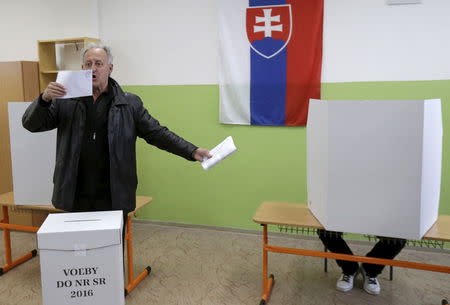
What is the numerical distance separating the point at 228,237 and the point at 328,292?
1.22m

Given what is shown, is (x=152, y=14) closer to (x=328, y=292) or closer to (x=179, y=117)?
(x=179, y=117)

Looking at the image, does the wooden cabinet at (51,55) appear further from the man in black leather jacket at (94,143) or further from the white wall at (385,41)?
the white wall at (385,41)

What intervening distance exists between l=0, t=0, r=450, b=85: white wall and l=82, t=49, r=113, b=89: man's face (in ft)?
5.82

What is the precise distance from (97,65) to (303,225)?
138cm

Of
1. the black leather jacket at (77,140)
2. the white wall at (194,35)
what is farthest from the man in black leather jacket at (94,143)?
the white wall at (194,35)

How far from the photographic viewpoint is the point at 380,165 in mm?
1899

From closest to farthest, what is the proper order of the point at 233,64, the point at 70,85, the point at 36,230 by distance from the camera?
the point at 70,85 → the point at 36,230 → the point at 233,64

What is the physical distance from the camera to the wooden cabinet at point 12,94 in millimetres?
3535

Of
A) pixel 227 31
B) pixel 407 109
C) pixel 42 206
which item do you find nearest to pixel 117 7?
pixel 227 31

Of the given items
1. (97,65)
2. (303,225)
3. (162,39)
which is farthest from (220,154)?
(162,39)

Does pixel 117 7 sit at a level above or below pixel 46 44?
above

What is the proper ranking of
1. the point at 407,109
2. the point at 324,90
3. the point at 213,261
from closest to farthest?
the point at 407,109 → the point at 213,261 → the point at 324,90

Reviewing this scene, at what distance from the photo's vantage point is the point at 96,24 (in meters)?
3.81

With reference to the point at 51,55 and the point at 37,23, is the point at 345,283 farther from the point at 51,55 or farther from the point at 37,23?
the point at 37,23
